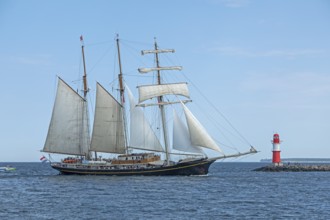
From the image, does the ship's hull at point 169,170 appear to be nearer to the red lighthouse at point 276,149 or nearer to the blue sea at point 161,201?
the blue sea at point 161,201

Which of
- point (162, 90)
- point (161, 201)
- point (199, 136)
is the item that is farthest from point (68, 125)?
point (161, 201)

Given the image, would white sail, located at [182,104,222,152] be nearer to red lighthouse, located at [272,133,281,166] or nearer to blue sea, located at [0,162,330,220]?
blue sea, located at [0,162,330,220]

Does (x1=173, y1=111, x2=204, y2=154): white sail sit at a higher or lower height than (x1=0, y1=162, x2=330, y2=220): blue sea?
higher

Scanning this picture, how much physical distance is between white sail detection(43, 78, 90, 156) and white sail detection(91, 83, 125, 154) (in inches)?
133

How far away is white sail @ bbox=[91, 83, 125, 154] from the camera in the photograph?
256ft

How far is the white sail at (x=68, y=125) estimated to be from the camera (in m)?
79.4

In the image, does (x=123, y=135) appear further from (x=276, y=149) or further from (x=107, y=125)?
(x=276, y=149)

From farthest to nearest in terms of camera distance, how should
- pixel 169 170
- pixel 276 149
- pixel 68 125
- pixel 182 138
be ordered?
pixel 276 149, pixel 68 125, pixel 169 170, pixel 182 138

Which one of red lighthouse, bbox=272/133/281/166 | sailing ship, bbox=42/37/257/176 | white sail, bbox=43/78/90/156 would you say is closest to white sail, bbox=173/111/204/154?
sailing ship, bbox=42/37/257/176

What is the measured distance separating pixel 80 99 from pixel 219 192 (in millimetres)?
31641

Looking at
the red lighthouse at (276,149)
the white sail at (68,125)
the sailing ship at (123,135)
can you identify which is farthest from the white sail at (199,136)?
the red lighthouse at (276,149)

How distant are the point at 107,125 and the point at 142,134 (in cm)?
544

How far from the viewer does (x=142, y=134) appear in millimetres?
75500

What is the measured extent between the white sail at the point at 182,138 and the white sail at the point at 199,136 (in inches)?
28.4
